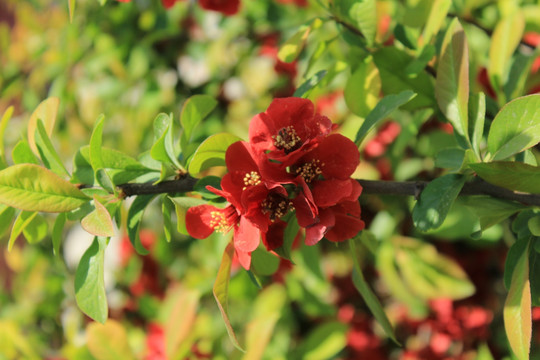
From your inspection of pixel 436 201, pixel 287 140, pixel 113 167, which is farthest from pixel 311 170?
pixel 113 167

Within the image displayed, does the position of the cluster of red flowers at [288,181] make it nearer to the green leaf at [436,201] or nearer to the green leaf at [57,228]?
the green leaf at [436,201]

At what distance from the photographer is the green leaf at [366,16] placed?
0.73m

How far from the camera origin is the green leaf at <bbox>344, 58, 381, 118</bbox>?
75cm

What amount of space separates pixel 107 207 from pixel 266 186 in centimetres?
22

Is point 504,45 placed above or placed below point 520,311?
above

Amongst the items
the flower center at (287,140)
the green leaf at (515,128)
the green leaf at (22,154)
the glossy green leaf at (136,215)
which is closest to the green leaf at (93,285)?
the glossy green leaf at (136,215)

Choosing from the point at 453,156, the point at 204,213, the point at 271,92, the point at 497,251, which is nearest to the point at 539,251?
the point at 453,156

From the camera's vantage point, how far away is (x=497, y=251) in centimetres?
146

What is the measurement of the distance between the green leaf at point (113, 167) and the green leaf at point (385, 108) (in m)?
0.28

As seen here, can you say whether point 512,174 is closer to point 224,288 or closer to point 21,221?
point 224,288

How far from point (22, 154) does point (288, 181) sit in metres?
0.37

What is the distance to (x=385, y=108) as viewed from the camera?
590mm

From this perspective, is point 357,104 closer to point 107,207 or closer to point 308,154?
point 308,154

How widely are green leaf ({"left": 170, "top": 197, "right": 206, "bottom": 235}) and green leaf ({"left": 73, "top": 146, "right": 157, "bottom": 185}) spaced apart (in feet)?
0.25
